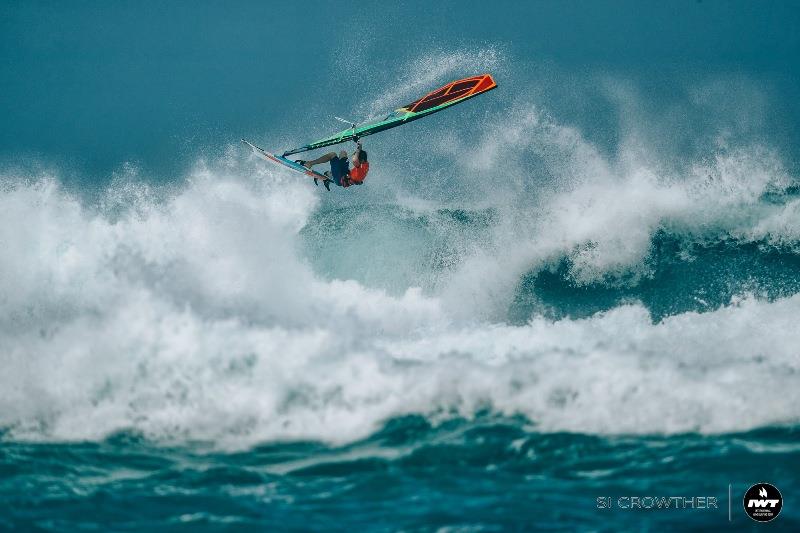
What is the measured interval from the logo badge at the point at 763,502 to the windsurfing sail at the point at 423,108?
8268mm

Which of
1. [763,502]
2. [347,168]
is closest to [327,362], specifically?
[347,168]

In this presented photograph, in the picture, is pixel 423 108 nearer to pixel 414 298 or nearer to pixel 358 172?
pixel 358 172

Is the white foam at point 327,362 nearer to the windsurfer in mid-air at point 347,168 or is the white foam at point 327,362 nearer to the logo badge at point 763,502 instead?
the logo badge at point 763,502

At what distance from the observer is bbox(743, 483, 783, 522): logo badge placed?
306 inches

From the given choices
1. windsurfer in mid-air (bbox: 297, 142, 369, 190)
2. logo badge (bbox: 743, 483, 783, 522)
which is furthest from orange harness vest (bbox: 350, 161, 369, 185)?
logo badge (bbox: 743, 483, 783, 522)

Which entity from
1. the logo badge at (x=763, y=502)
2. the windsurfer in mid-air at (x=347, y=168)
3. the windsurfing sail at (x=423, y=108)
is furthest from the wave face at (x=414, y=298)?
the windsurfing sail at (x=423, y=108)

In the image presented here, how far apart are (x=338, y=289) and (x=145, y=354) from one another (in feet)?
19.0

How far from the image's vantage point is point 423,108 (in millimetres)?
14367

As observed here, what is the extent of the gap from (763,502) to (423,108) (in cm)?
926

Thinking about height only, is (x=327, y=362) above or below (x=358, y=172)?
below

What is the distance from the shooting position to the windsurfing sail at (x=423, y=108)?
13922mm

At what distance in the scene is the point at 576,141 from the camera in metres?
20.0

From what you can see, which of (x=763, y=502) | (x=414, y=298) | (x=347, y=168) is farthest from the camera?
(x=414, y=298)

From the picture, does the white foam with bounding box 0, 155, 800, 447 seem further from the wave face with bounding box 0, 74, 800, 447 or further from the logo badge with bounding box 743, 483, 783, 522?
the logo badge with bounding box 743, 483, 783, 522
